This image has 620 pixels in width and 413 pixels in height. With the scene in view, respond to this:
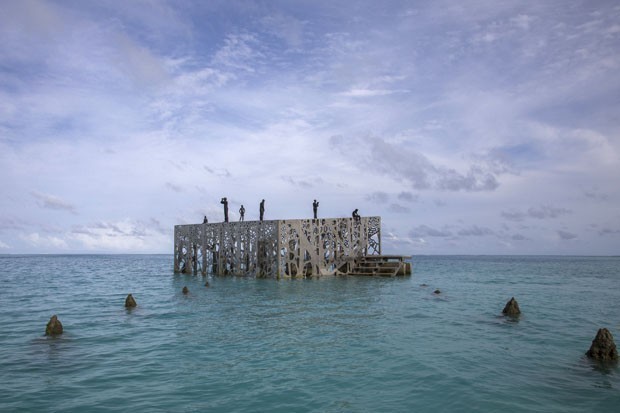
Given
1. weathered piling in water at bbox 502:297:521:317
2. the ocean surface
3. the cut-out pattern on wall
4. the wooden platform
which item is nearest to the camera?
the ocean surface

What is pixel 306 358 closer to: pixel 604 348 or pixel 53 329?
pixel 604 348

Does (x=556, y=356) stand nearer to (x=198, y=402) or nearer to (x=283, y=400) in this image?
(x=283, y=400)

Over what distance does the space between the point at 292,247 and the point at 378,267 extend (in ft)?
29.5

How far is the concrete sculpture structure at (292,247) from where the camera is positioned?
38844mm

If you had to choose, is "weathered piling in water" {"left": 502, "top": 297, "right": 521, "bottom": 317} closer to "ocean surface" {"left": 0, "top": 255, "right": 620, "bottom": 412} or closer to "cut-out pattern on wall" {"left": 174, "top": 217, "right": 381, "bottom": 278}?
"ocean surface" {"left": 0, "top": 255, "right": 620, "bottom": 412}

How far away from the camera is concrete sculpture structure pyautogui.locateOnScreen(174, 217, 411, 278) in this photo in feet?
127

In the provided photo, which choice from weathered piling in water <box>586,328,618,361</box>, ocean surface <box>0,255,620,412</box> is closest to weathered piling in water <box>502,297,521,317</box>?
ocean surface <box>0,255,620,412</box>

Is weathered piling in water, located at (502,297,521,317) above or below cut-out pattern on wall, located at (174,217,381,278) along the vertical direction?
below

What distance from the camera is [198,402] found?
9461 mm

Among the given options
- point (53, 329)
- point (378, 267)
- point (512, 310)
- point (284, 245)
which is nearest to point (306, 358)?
point (53, 329)

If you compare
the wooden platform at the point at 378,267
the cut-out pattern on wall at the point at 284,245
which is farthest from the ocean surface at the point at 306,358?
the wooden platform at the point at 378,267

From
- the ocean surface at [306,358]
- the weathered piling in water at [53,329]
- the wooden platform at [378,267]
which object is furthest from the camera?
the wooden platform at [378,267]

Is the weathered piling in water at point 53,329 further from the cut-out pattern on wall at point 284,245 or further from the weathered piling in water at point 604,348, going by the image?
the cut-out pattern on wall at point 284,245

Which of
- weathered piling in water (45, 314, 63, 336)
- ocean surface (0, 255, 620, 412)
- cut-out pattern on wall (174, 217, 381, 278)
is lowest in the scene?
ocean surface (0, 255, 620, 412)
